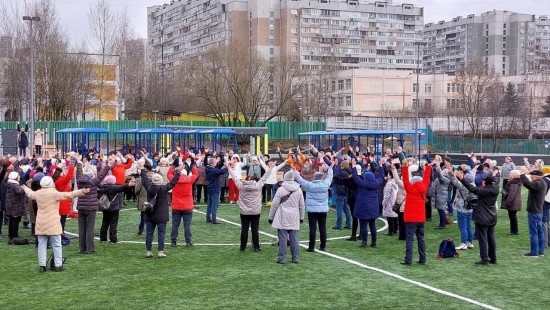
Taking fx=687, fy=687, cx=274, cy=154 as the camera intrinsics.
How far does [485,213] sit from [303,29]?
4078 inches

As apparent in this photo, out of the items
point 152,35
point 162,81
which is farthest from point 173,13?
point 162,81

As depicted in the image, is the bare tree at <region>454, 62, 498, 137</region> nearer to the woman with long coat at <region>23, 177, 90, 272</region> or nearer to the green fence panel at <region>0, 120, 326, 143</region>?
the green fence panel at <region>0, 120, 326, 143</region>

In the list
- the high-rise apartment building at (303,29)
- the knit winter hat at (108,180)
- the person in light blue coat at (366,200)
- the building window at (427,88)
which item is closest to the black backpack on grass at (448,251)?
the person in light blue coat at (366,200)

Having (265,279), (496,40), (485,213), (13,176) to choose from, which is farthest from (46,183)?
(496,40)

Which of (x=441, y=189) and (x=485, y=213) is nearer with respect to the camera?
(x=485, y=213)

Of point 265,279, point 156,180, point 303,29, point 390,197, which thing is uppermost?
point 303,29

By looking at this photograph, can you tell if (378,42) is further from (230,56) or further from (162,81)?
(230,56)

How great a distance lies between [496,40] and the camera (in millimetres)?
147375

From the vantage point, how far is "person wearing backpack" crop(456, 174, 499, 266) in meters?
13.5

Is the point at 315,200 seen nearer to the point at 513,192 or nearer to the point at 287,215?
the point at 287,215

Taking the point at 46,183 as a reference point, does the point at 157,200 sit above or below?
below

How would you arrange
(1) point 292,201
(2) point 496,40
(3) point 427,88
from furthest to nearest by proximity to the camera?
(2) point 496,40 → (3) point 427,88 → (1) point 292,201

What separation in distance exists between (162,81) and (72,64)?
1825cm

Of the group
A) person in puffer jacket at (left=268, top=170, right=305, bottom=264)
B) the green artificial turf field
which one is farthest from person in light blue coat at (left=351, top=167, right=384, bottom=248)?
person in puffer jacket at (left=268, top=170, right=305, bottom=264)
